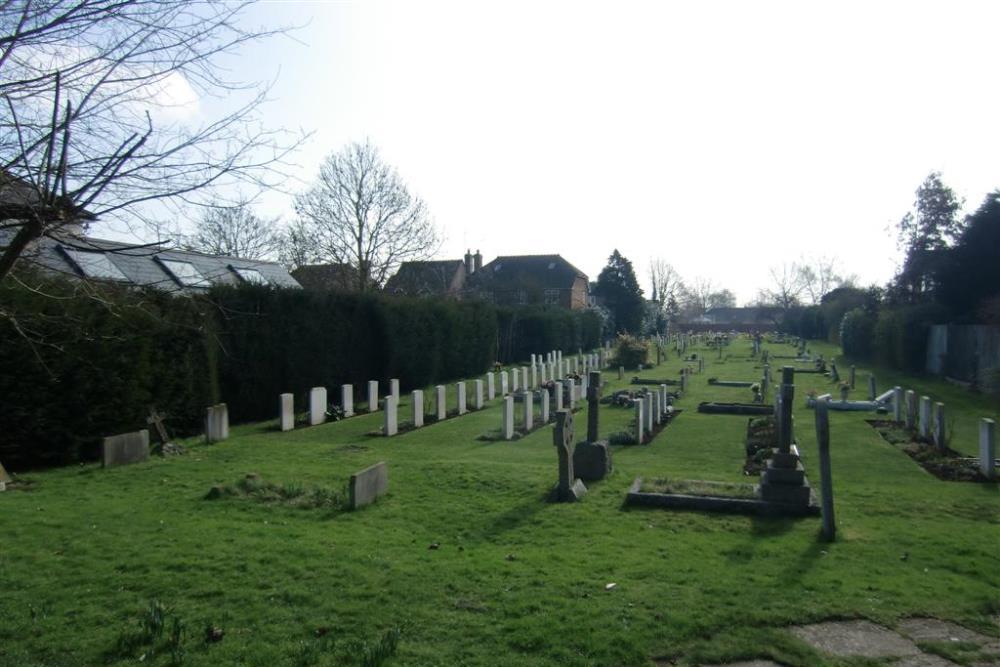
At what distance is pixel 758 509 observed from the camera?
810 centimetres

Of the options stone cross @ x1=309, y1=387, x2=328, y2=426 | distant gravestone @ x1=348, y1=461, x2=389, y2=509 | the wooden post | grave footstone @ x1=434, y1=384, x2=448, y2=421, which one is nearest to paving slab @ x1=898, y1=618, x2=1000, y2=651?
the wooden post

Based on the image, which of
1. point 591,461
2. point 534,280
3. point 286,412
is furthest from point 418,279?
point 591,461

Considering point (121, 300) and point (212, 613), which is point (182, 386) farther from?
point (212, 613)

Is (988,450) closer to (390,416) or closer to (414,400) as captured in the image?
(390,416)

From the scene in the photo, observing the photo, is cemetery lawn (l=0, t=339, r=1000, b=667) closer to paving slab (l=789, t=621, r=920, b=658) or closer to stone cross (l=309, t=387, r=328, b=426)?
paving slab (l=789, t=621, r=920, b=658)

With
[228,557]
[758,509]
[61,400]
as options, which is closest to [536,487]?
[758,509]

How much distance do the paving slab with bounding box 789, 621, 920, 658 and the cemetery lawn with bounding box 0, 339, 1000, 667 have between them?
0.39ft

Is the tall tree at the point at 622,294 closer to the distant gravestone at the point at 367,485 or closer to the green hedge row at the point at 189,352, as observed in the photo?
the green hedge row at the point at 189,352

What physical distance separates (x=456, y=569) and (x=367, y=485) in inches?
103

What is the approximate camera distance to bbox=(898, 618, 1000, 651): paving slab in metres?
4.72

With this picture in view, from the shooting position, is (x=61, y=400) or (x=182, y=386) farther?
(x=182, y=386)

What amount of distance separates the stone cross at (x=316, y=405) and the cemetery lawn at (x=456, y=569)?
623 centimetres

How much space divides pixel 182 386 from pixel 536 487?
8.38 meters

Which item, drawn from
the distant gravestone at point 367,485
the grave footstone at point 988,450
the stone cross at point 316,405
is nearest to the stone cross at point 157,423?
the stone cross at point 316,405
